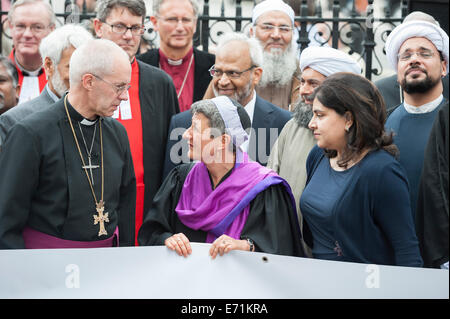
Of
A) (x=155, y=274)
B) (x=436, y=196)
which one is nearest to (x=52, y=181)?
(x=155, y=274)

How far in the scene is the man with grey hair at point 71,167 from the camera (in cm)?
421

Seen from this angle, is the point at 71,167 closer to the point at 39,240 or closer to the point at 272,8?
the point at 39,240

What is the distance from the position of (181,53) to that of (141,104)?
0.97 metres

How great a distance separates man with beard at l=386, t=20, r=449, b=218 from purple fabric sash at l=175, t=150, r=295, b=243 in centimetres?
110

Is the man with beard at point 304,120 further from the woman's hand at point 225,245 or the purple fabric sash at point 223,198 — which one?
the woman's hand at point 225,245

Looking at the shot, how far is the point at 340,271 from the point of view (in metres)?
3.98

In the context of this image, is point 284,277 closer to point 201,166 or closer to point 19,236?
point 201,166

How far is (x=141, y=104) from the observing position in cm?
569

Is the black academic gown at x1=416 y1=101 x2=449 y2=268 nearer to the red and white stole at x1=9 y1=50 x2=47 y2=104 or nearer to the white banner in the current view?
the white banner

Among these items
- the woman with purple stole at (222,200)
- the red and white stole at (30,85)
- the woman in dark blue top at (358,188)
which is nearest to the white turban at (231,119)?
the woman with purple stole at (222,200)

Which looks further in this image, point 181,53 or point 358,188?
point 181,53

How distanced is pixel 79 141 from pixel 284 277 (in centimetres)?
157

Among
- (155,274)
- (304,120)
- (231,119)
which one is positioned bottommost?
(155,274)

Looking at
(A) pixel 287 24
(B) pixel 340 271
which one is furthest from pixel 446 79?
(B) pixel 340 271
